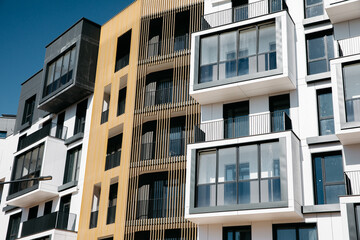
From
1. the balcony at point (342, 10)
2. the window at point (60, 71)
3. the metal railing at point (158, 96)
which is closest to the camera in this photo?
the balcony at point (342, 10)

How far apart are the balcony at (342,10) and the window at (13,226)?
26.5 metres

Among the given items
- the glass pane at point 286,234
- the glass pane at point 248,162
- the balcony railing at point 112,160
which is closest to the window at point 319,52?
the glass pane at point 248,162

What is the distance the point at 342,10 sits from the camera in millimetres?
25266

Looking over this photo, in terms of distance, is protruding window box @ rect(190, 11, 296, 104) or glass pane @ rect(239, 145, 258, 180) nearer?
glass pane @ rect(239, 145, 258, 180)

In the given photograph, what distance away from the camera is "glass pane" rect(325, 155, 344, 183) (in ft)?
76.3

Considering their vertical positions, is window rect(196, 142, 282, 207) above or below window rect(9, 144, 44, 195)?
below

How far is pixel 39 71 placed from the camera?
140 feet

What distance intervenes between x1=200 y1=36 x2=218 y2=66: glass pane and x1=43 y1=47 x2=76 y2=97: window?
1122 centimetres

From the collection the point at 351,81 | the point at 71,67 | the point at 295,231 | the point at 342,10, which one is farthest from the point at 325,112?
the point at 71,67

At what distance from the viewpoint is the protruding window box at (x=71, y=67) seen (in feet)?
116

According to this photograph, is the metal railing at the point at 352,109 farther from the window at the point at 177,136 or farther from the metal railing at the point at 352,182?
the window at the point at 177,136

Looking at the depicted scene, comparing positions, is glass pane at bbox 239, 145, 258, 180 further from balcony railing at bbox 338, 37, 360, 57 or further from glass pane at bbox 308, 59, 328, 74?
balcony railing at bbox 338, 37, 360, 57

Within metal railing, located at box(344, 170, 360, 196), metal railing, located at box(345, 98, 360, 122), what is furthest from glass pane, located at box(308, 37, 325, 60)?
metal railing, located at box(344, 170, 360, 196)

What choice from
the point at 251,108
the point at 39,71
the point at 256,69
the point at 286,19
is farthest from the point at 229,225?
the point at 39,71
